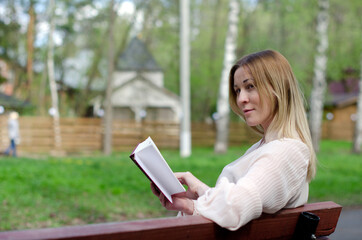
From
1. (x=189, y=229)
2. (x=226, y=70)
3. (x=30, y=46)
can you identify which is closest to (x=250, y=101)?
(x=189, y=229)

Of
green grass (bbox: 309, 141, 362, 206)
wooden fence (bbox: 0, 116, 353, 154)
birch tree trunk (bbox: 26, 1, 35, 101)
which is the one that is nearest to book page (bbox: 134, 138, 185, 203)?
green grass (bbox: 309, 141, 362, 206)

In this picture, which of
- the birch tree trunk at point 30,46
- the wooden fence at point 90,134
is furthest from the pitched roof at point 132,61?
the wooden fence at point 90,134

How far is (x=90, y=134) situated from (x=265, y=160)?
806 inches

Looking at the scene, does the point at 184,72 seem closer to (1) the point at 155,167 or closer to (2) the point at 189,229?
(1) the point at 155,167

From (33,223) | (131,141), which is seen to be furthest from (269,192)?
(131,141)

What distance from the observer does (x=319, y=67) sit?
15.9m

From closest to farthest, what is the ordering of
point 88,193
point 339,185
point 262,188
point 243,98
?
point 262,188
point 243,98
point 88,193
point 339,185

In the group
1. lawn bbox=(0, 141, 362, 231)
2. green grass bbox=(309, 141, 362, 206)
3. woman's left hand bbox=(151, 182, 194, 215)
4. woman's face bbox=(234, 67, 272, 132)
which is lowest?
green grass bbox=(309, 141, 362, 206)

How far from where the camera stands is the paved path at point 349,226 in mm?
5309

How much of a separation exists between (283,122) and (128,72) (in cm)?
3546

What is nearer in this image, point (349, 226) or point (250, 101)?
point (250, 101)

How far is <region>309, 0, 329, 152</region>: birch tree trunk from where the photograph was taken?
15656mm

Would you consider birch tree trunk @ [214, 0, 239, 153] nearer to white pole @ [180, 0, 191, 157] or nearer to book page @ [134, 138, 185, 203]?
white pole @ [180, 0, 191, 157]

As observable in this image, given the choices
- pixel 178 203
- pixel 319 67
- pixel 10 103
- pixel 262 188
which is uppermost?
pixel 319 67
